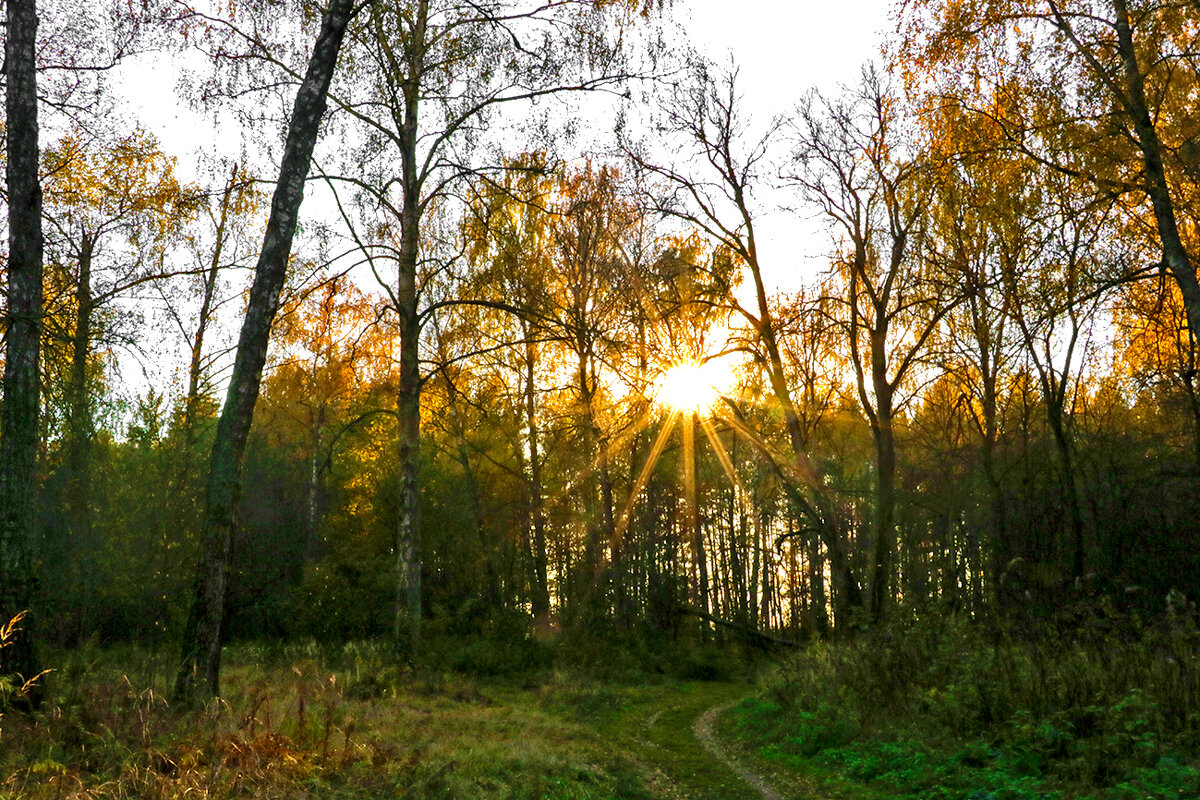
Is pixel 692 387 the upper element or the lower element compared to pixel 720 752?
upper

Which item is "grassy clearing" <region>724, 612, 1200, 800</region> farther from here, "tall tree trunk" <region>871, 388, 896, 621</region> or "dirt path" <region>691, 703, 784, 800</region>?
"tall tree trunk" <region>871, 388, 896, 621</region>

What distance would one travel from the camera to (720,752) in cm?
955

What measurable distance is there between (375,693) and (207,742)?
18.2ft

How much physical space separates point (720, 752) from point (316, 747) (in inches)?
209

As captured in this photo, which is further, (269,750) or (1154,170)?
(1154,170)

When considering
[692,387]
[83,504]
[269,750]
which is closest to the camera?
[269,750]

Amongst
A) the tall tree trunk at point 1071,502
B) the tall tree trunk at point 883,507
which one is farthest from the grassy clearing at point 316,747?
the tall tree trunk at point 1071,502

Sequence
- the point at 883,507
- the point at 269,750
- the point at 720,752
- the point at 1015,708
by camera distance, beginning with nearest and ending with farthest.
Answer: the point at 269,750 < the point at 1015,708 < the point at 720,752 < the point at 883,507

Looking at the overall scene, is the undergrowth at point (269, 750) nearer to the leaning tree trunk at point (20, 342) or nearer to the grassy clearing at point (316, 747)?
the grassy clearing at point (316, 747)

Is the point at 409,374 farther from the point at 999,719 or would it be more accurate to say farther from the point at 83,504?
the point at 999,719

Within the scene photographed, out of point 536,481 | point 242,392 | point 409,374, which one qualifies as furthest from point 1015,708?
point 536,481

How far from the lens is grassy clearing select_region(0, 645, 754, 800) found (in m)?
5.11

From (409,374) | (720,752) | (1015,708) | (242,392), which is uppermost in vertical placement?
(409,374)

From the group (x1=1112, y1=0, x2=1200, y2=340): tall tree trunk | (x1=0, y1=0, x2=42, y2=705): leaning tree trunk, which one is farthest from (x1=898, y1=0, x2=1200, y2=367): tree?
(x1=0, y1=0, x2=42, y2=705): leaning tree trunk
